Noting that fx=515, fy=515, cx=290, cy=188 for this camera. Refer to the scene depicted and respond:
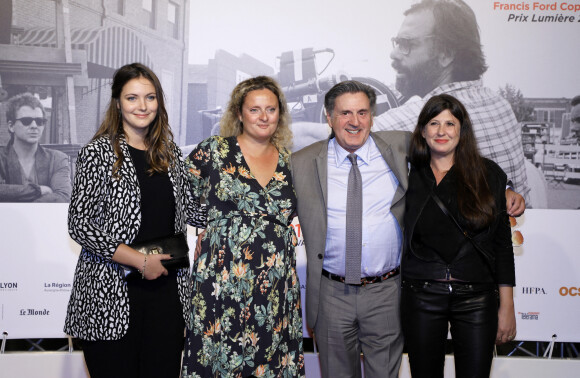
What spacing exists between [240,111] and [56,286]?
6.22 ft

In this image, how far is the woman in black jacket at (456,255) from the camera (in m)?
2.13

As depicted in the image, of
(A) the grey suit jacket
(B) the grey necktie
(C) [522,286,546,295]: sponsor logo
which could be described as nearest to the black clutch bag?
(A) the grey suit jacket

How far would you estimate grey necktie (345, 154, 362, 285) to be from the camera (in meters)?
2.29

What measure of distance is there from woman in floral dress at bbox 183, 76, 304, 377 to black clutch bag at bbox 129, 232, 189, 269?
0.63ft

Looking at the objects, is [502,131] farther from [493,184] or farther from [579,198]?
[493,184]

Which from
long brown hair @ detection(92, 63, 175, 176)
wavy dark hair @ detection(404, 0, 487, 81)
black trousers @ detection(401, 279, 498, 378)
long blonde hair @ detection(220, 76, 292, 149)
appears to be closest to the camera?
long brown hair @ detection(92, 63, 175, 176)

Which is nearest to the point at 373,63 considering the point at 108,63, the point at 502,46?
the point at 502,46

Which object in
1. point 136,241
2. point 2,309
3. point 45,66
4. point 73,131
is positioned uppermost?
point 45,66

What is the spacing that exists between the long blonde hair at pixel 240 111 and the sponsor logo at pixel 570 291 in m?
2.13

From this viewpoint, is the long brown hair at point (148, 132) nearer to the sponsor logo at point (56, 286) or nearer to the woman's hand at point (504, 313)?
the woman's hand at point (504, 313)

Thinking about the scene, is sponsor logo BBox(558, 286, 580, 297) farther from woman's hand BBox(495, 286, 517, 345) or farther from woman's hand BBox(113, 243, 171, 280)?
woman's hand BBox(113, 243, 171, 280)

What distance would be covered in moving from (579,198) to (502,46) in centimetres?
111

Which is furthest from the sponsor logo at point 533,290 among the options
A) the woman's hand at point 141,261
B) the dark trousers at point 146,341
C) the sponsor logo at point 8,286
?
the sponsor logo at point 8,286

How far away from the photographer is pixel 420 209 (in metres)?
2.19
